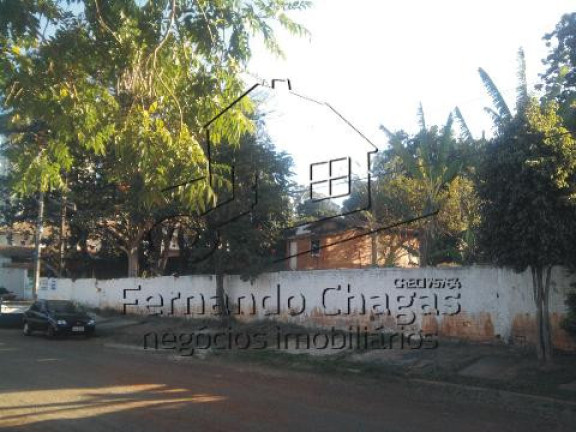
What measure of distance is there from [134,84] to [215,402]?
16.1 feet

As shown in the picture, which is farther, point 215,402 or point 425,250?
point 425,250

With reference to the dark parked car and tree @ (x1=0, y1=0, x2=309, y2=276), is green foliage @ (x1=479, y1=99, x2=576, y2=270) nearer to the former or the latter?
tree @ (x1=0, y1=0, x2=309, y2=276)

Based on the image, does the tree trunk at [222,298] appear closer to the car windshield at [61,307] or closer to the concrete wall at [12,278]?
the car windshield at [61,307]

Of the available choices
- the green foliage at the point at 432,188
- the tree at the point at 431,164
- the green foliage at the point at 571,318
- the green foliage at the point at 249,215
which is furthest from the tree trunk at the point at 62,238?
the green foliage at the point at 571,318

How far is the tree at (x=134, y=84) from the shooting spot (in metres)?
6.37

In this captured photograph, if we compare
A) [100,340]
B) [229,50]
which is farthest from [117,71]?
[100,340]

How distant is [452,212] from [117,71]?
636 inches

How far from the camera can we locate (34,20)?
6500mm

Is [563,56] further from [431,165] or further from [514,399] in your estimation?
[514,399]

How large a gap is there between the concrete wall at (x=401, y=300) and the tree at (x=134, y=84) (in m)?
8.41

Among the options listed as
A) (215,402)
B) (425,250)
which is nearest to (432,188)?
(425,250)

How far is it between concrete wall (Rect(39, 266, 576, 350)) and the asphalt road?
352 cm

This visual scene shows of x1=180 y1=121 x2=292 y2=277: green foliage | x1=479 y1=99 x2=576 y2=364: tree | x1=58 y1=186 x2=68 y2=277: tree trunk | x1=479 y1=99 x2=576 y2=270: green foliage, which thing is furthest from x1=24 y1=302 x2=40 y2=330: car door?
x1=479 y1=99 x2=576 y2=270: green foliage

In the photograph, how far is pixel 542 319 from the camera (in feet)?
35.6
